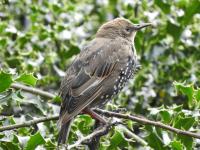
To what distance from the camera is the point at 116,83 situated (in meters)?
6.28

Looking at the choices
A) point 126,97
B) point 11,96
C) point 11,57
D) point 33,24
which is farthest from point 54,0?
point 11,96

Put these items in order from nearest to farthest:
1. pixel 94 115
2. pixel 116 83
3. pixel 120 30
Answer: pixel 94 115 < pixel 116 83 < pixel 120 30

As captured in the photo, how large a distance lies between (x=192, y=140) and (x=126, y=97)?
5.88 feet

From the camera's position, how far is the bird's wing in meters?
5.75

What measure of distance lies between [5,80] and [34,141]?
496mm

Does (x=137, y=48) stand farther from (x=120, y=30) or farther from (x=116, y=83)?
(x=116, y=83)

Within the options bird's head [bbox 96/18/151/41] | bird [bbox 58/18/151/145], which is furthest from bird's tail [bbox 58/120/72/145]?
bird's head [bbox 96/18/151/41]

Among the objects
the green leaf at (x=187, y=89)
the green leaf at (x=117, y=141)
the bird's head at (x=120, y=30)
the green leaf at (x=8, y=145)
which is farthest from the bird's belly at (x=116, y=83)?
the green leaf at (x=8, y=145)

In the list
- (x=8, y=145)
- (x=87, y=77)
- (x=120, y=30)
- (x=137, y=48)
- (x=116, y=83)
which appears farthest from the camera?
(x=137, y=48)

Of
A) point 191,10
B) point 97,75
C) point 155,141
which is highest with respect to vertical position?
point 191,10

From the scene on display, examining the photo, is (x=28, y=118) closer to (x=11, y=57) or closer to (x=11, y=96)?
(x=11, y=96)

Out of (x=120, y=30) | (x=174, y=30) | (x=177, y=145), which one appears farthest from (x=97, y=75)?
(x=177, y=145)

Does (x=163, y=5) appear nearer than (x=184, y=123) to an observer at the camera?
No

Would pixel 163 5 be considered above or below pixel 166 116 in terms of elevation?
above
